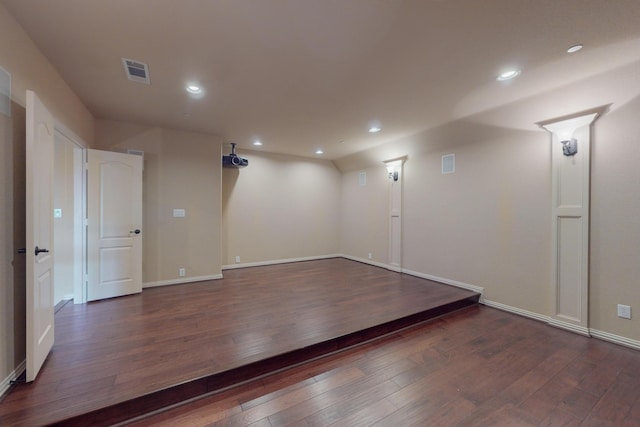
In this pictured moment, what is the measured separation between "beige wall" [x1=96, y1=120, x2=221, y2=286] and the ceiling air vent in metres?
1.71

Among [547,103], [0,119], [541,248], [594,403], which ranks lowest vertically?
[594,403]

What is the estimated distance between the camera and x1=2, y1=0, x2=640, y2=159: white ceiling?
1.80 m

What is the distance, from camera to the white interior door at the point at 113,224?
3.58m

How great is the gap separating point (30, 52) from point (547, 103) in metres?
5.19

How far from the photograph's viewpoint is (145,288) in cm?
415

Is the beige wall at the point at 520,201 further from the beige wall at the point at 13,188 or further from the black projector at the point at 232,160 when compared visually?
the beige wall at the point at 13,188

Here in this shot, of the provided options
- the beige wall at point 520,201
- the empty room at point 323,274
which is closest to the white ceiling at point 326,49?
the empty room at point 323,274

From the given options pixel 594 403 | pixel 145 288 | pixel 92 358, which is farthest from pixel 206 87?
pixel 594 403

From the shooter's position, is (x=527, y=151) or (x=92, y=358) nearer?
(x=92, y=358)

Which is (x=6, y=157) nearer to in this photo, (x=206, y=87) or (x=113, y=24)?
(x=113, y=24)

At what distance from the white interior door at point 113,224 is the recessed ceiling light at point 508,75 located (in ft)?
15.9

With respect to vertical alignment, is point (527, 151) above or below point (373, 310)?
above

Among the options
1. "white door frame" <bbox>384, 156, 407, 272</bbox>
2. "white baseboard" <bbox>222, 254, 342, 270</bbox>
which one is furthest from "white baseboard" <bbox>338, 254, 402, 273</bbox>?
"white baseboard" <bbox>222, 254, 342, 270</bbox>

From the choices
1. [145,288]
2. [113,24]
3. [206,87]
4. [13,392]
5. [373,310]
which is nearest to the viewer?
[13,392]
